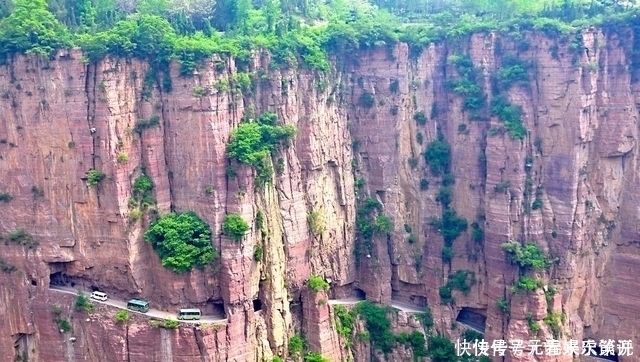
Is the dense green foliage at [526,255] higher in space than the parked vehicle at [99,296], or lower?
higher

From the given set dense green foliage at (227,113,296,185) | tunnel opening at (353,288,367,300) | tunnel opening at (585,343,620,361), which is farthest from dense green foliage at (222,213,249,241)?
tunnel opening at (585,343,620,361)

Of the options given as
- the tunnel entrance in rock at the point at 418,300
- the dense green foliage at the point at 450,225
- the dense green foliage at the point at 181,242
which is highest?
the dense green foliage at the point at 181,242

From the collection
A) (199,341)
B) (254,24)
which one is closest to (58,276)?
(199,341)

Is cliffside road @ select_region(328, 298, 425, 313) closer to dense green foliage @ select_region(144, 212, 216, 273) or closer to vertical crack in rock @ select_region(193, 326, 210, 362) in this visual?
vertical crack in rock @ select_region(193, 326, 210, 362)

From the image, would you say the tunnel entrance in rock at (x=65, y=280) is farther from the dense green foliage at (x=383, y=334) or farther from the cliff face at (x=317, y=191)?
the dense green foliage at (x=383, y=334)

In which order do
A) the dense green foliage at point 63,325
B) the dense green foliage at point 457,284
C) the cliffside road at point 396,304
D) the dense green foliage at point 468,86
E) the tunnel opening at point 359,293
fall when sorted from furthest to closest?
the tunnel opening at point 359,293 → the cliffside road at point 396,304 → the dense green foliage at point 457,284 → the dense green foliage at point 468,86 → the dense green foliage at point 63,325

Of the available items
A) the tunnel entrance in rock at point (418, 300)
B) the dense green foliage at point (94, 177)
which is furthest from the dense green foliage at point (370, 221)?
the dense green foliage at point (94, 177)
